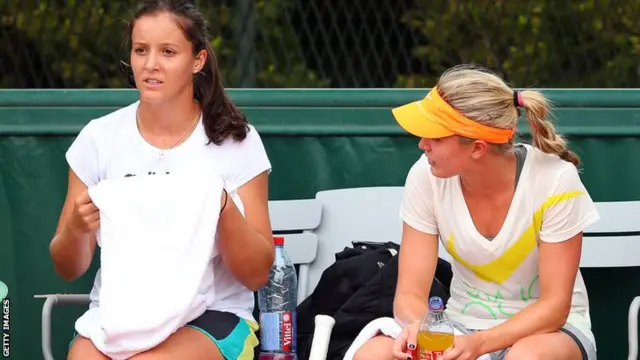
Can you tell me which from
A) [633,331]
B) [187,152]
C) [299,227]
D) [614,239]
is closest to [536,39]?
[614,239]

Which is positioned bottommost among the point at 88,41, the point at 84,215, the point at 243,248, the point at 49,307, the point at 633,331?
the point at 633,331

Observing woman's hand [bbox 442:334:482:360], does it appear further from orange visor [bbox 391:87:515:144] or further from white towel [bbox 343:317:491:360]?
orange visor [bbox 391:87:515:144]

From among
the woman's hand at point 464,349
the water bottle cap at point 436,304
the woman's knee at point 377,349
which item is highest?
the water bottle cap at point 436,304

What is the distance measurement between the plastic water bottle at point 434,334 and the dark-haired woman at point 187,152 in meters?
0.50

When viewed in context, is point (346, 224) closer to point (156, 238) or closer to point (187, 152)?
point (187, 152)

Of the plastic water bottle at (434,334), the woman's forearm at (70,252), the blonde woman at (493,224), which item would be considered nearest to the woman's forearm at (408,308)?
the blonde woman at (493,224)

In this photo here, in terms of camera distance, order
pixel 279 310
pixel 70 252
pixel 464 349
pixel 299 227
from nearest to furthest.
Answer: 1. pixel 464 349
2. pixel 70 252
3. pixel 279 310
4. pixel 299 227

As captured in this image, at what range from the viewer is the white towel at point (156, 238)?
312 cm

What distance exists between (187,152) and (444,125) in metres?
0.73

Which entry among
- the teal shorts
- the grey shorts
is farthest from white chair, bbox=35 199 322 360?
the grey shorts

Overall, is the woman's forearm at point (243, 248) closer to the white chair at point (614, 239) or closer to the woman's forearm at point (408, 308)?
the woman's forearm at point (408, 308)

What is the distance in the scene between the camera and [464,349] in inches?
119

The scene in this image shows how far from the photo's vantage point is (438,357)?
3.01 metres

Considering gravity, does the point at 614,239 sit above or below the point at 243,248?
below
